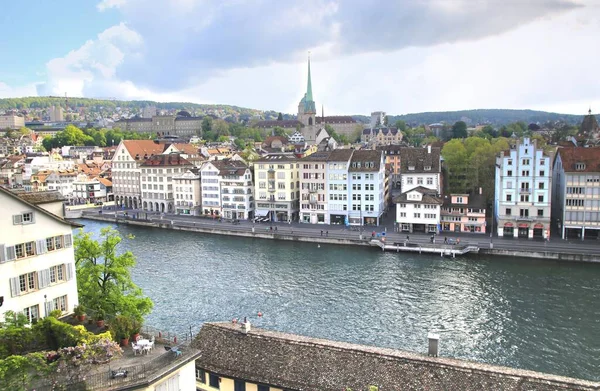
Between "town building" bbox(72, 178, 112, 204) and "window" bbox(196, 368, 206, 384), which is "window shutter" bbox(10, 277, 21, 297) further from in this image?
"town building" bbox(72, 178, 112, 204)

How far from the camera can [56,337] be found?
16.2 meters

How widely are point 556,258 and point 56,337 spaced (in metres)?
51.4

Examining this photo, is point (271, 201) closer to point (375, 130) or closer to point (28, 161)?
point (28, 161)

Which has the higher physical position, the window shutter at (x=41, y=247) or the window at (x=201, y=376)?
the window shutter at (x=41, y=247)

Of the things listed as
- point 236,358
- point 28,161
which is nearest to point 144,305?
point 236,358

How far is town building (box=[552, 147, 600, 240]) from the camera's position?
194 feet

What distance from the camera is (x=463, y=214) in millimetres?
66062

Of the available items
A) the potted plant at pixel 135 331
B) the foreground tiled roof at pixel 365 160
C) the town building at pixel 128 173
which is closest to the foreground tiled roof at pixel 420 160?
the foreground tiled roof at pixel 365 160

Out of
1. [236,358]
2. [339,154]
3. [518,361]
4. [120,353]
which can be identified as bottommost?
[518,361]

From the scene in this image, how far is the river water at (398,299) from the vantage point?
112 feet

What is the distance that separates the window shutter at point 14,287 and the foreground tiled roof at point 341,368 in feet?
24.2

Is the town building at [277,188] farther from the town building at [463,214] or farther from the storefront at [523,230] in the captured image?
the storefront at [523,230]

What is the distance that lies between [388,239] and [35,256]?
159 ft

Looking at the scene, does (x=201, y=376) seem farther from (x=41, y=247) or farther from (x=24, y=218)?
(x=24, y=218)
